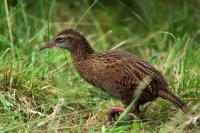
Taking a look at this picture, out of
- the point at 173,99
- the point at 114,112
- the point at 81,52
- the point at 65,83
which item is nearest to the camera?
the point at 173,99

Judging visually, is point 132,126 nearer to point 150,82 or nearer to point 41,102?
point 150,82

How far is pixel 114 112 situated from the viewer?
793 centimetres

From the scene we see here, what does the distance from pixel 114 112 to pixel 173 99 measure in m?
0.60

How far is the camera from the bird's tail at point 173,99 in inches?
304

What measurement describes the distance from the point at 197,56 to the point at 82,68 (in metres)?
1.46

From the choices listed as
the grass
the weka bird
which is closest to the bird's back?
the weka bird

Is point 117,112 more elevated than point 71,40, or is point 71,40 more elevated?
point 71,40

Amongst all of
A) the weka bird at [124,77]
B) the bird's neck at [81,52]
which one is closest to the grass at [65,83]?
the weka bird at [124,77]

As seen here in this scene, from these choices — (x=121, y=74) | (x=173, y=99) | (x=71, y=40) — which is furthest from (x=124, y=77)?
(x=71, y=40)

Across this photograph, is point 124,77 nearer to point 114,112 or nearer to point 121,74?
point 121,74

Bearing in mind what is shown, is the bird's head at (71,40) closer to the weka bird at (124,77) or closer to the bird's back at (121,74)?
the weka bird at (124,77)

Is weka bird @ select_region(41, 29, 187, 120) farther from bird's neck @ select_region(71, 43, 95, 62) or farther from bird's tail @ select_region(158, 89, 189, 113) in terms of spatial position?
bird's neck @ select_region(71, 43, 95, 62)

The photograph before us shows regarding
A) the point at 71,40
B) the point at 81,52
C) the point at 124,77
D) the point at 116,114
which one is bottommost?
the point at 116,114

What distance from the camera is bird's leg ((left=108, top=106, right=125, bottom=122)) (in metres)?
7.88
